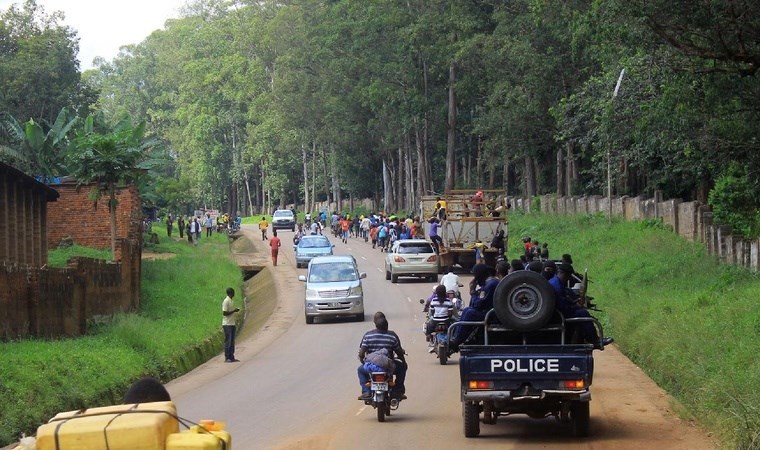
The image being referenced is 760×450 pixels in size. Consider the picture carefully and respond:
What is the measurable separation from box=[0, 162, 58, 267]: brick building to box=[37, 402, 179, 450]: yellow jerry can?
2297 cm

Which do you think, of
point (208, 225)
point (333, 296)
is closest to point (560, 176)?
point (333, 296)

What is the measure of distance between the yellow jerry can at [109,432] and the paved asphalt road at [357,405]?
762 cm

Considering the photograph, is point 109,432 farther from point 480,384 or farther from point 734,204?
point 734,204

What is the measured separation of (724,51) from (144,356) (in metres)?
13.3

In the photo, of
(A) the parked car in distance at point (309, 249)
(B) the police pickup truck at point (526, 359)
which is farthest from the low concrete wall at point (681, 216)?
(B) the police pickup truck at point (526, 359)

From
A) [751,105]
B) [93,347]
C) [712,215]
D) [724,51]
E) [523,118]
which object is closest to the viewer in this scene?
[724,51]

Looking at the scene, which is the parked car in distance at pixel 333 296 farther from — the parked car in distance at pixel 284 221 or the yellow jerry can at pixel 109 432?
the parked car in distance at pixel 284 221

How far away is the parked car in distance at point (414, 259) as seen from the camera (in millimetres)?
42906

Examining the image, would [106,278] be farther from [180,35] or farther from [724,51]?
[180,35]

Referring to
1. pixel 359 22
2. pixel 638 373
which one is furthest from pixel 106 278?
pixel 359 22

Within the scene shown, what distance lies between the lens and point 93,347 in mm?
23953

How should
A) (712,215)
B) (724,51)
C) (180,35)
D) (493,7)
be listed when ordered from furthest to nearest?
(180,35) < (493,7) < (712,215) < (724,51)

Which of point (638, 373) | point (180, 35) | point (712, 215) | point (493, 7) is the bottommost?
point (638, 373)

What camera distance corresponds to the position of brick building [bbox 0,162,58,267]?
30.4m
